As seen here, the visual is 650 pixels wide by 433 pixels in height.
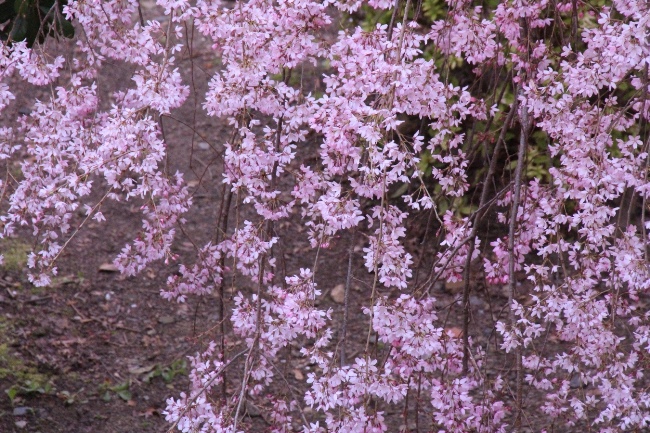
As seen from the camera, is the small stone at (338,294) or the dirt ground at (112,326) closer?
the dirt ground at (112,326)

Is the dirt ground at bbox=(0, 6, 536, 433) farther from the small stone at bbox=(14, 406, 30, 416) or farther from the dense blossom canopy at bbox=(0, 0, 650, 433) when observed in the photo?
the dense blossom canopy at bbox=(0, 0, 650, 433)

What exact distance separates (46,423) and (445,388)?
1.75 m

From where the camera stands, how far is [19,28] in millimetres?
2781

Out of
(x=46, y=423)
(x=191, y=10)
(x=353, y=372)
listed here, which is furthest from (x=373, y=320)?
(x=46, y=423)

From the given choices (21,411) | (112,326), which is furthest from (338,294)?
(21,411)

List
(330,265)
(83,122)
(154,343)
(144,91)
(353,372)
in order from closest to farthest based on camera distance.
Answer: (353,372) < (144,91) < (83,122) < (154,343) < (330,265)

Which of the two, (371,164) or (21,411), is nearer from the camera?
(371,164)

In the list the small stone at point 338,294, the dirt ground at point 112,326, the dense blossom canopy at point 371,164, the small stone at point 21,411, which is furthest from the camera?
the small stone at point 338,294

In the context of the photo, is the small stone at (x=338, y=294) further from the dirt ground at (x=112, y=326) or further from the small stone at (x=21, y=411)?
the small stone at (x=21, y=411)

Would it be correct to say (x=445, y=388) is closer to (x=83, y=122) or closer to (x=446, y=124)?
(x=446, y=124)

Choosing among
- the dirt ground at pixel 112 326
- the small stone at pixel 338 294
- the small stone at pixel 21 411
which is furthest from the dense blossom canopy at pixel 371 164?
the small stone at pixel 338 294

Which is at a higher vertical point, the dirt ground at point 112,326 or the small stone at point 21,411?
the dirt ground at point 112,326

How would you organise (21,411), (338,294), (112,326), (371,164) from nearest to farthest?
(371,164) < (21,411) < (112,326) < (338,294)

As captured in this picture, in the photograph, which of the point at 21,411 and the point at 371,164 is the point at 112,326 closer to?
the point at 21,411
